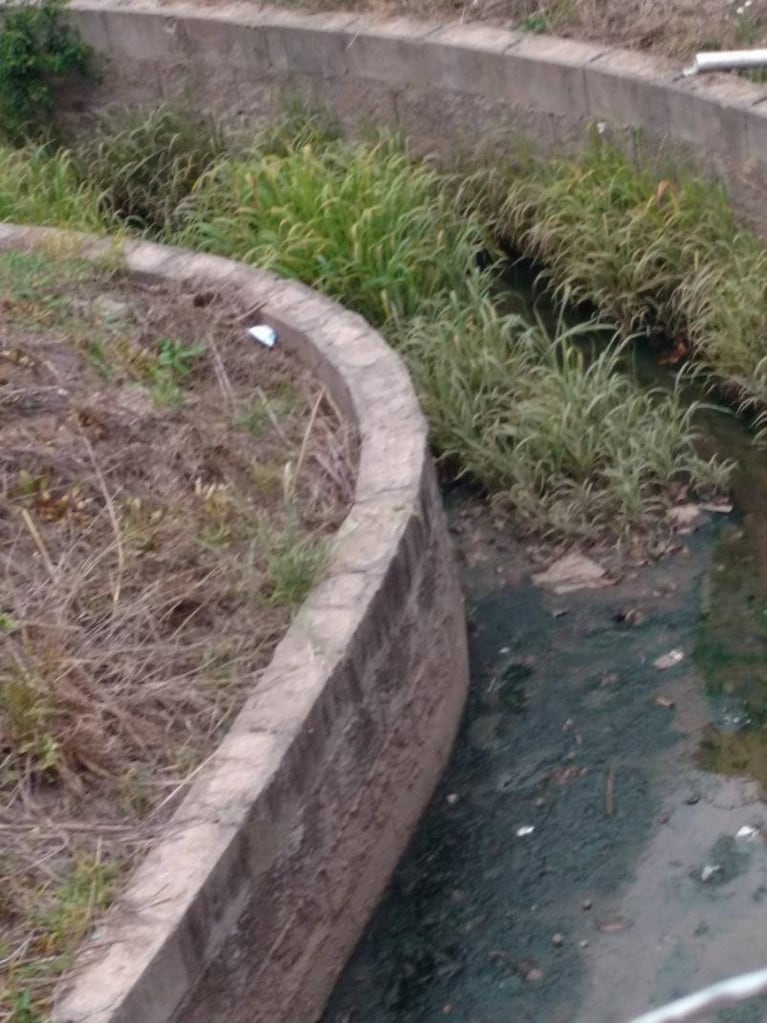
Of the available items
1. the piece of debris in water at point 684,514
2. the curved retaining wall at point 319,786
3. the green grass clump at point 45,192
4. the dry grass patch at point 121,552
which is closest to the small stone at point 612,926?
the curved retaining wall at point 319,786

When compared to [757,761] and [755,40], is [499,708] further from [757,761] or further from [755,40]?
[755,40]

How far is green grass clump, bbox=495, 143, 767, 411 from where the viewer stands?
605cm

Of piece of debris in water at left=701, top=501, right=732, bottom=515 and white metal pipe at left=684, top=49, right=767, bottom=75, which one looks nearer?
piece of debris in water at left=701, top=501, right=732, bottom=515

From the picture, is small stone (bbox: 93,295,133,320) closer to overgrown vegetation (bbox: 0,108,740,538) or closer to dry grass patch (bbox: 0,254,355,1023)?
dry grass patch (bbox: 0,254,355,1023)

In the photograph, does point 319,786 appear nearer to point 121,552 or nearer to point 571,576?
point 121,552

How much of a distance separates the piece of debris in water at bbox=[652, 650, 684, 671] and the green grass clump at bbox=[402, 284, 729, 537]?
0.66m

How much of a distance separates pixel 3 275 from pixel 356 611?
2.14 metres

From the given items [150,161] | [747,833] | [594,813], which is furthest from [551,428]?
[150,161]

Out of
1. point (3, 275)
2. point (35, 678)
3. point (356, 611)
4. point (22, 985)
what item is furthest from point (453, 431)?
point (22, 985)

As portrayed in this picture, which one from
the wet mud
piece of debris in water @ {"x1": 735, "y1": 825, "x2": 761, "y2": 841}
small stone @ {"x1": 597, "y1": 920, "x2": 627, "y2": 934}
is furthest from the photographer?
piece of debris in water @ {"x1": 735, "y1": 825, "x2": 761, "y2": 841}

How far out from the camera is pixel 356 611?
380 centimetres

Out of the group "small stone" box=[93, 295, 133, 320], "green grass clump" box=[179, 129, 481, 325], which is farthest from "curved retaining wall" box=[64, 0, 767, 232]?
"small stone" box=[93, 295, 133, 320]

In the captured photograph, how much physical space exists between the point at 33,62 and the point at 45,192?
1.39 meters

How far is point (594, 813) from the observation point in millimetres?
4266
